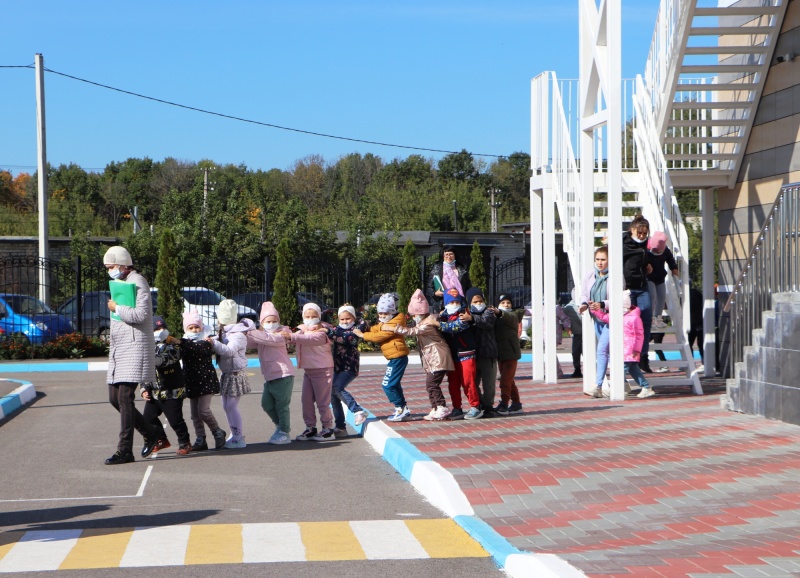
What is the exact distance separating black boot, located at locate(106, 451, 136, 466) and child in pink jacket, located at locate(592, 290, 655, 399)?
6151mm

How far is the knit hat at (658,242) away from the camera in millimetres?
13125

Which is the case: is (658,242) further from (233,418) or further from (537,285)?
(233,418)

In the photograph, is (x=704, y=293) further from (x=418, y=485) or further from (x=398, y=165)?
(x=398, y=165)

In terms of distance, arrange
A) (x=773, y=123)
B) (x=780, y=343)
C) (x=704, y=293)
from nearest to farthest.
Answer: (x=780, y=343) < (x=773, y=123) < (x=704, y=293)

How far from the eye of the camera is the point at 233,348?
1005 centimetres

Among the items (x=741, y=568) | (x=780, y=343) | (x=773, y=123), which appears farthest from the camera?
(x=773, y=123)

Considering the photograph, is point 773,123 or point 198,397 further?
point 773,123

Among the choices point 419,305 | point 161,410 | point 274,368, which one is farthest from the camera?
point 419,305

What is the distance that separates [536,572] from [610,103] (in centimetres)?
843

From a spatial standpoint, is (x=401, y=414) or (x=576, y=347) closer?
(x=401, y=414)

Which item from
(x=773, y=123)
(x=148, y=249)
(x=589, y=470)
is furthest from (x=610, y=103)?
(x=148, y=249)

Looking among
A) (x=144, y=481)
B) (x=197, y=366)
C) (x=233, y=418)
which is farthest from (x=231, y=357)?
(x=144, y=481)

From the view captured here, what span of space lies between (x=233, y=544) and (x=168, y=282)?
820 inches

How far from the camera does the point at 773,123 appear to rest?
48.1 feet
